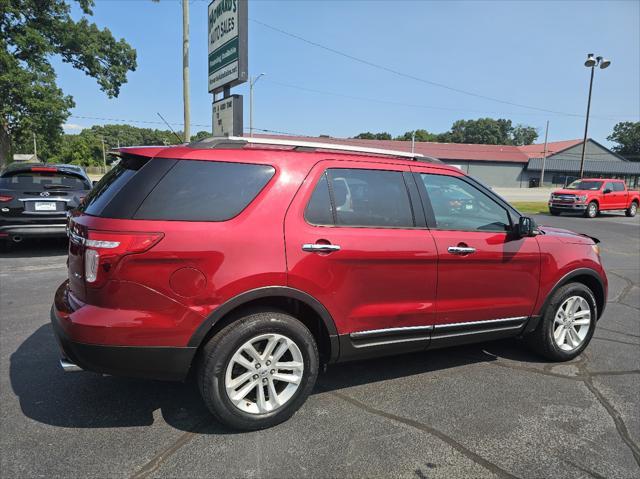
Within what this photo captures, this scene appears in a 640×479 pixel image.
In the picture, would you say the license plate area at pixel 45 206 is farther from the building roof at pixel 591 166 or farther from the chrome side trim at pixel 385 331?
the building roof at pixel 591 166

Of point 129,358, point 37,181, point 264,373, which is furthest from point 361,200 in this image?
point 37,181

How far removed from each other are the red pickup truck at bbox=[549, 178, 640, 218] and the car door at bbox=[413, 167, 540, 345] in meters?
19.3

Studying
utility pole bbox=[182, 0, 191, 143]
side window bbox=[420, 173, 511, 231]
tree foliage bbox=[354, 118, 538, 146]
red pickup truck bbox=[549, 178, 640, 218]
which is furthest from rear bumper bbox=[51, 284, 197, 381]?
tree foliage bbox=[354, 118, 538, 146]

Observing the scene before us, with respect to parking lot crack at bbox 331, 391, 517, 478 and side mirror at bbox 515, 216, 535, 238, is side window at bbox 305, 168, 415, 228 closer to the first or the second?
side mirror at bbox 515, 216, 535, 238

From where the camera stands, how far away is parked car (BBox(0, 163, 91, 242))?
7492 millimetres

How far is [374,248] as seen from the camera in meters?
3.05

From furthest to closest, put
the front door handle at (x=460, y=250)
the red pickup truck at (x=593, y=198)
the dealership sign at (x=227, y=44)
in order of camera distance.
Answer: the red pickup truck at (x=593, y=198)
the dealership sign at (x=227, y=44)
the front door handle at (x=460, y=250)

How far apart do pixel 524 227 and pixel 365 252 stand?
1495mm

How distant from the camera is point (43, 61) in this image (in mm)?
26203

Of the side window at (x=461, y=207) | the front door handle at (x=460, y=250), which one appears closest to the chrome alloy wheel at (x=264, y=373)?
the front door handle at (x=460, y=250)

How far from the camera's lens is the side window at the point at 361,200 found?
9.85ft

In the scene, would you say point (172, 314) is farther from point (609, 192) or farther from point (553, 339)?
point (609, 192)

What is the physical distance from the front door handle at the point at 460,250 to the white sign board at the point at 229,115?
6818mm

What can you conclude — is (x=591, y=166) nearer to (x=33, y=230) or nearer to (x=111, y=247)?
(x=33, y=230)
